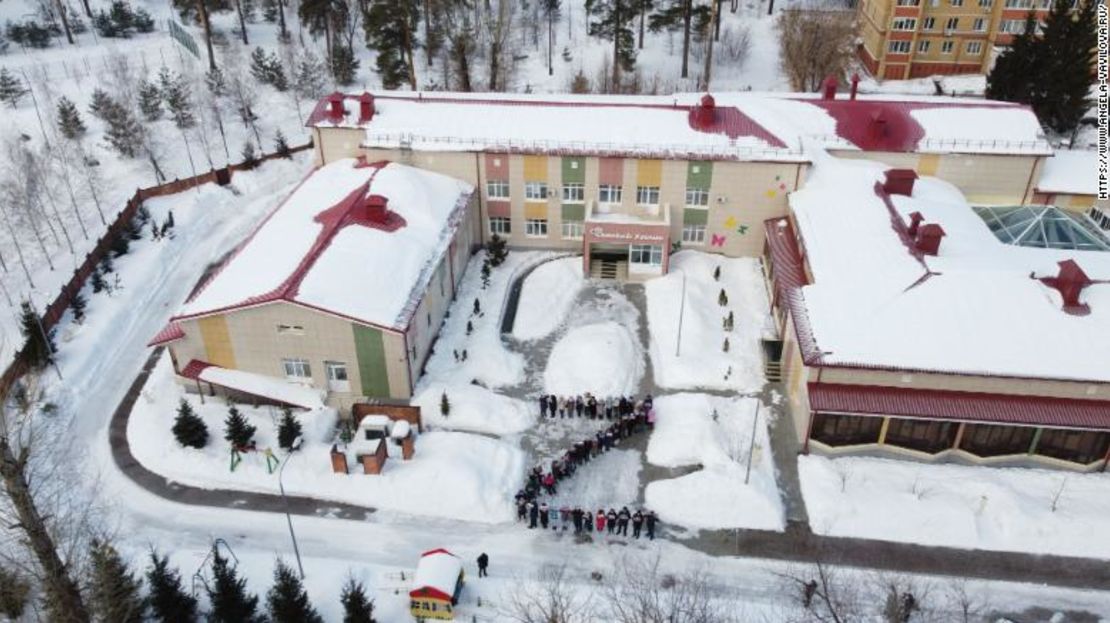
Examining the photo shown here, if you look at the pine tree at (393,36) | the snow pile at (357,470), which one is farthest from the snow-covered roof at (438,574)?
the pine tree at (393,36)

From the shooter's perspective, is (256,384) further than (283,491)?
Yes

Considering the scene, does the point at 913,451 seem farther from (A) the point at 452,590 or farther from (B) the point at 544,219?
(B) the point at 544,219

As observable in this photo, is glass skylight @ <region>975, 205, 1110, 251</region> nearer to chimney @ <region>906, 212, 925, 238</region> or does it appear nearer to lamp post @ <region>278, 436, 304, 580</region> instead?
chimney @ <region>906, 212, 925, 238</region>

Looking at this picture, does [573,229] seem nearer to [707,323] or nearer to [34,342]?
[707,323]

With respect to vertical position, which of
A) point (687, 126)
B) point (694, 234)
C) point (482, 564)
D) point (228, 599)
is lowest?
point (482, 564)

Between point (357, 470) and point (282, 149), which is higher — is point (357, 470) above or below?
below

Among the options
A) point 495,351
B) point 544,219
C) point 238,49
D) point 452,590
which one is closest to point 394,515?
point 452,590

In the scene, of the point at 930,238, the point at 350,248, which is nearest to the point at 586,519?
the point at 350,248
